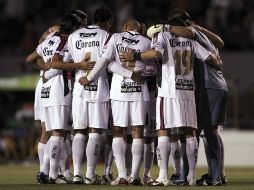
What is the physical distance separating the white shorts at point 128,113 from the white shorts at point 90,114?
192 mm

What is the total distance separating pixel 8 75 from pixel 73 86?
452 inches

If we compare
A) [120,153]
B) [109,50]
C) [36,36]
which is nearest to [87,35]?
[109,50]

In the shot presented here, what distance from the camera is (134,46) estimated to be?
51.8ft

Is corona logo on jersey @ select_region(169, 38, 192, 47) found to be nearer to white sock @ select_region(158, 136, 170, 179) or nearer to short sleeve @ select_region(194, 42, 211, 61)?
short sleeve @ select_region(194, 42, 211, 61)

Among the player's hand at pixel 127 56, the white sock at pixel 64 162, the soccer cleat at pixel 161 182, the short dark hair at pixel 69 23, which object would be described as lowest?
the soccer cleat at pixel 161 182

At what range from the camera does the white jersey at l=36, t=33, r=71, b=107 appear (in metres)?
16.3

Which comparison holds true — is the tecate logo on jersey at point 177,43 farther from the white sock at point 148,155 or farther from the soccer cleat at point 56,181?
the soccer cleat at point 56,181

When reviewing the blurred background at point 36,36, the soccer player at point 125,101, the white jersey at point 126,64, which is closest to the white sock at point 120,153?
the soccer player at point 125,101

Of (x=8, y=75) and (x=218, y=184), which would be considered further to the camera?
(x=8, y=75)

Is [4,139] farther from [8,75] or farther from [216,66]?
[216,66]

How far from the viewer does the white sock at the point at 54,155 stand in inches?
631

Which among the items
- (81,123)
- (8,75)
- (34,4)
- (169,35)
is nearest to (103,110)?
(81,123)

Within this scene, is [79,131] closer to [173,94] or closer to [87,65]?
[87,65]

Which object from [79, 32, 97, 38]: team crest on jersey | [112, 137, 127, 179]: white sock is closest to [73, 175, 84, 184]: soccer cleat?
[112, 137, 127, 179]: white sock
